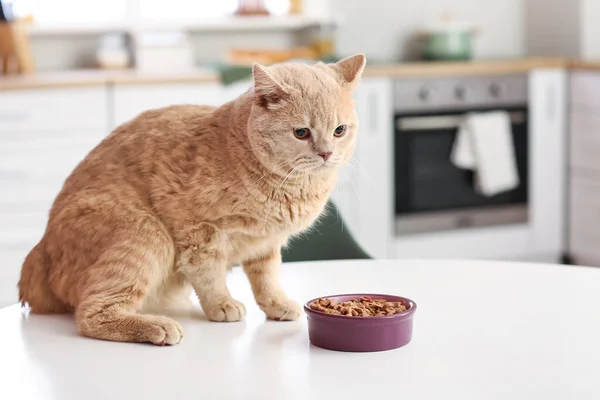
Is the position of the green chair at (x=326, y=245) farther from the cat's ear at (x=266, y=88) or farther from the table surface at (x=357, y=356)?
the cat's ear at (x=266, y=88)

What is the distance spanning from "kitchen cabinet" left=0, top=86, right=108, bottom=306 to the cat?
7.50 ft

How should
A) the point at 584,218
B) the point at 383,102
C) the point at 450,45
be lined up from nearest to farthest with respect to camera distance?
the point at 383,102 < the point at 584,218 < the point at 450,45

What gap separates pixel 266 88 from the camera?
57.0 inches

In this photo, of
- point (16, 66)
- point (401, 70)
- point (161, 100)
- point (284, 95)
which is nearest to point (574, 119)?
point (401, 70)

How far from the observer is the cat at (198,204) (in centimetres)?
145

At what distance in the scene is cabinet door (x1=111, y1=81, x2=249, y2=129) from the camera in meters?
3.87

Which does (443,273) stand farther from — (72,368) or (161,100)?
(161,100)

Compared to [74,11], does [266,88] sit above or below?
below

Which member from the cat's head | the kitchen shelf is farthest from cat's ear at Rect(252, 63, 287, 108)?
the kitchen shelf

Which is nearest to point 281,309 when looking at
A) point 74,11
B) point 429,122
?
point 429,122

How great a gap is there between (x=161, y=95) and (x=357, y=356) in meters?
2.79

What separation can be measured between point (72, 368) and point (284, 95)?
53 centimetres

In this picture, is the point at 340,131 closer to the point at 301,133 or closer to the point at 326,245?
the point at 301,133

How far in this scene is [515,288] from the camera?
166 centimetres
